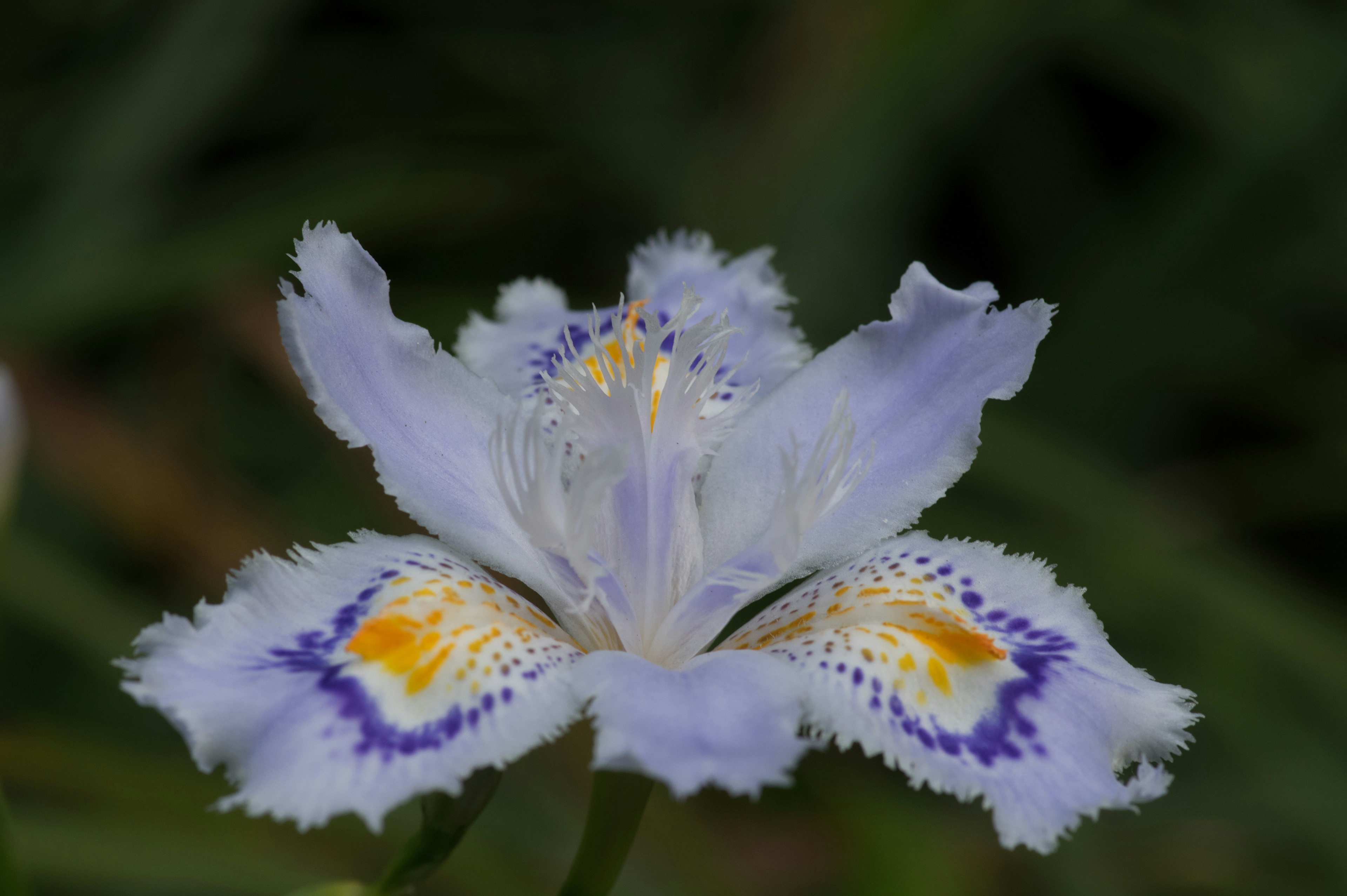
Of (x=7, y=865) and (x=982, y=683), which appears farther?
(x=7, y=865)

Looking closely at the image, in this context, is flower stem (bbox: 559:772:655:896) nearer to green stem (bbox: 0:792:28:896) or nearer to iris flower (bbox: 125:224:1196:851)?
iris flower (bbox: 125:224:1196:851)

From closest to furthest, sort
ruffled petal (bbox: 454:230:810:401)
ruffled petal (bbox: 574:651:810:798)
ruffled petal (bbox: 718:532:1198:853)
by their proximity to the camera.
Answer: ruffled petal (bbox: 574:651:810:798)
ruffled petal (bbox: 718:532:1198:853)
ruffled petal (bbox: 454:230:810:401)

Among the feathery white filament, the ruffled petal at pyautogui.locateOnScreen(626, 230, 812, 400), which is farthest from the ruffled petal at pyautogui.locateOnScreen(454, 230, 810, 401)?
the feathery white filament

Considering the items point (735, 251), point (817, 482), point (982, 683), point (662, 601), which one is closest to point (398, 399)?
point (662, 601)

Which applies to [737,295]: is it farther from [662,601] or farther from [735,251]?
[735,251]

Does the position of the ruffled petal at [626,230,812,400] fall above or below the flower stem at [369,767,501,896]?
above

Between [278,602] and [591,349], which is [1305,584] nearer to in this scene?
[591,349]

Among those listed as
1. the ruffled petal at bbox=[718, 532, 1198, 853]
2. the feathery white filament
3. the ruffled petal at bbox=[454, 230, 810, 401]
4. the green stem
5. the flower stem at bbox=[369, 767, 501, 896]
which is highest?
the ruffled petal at bbox=[454, 230, 810, 401]
